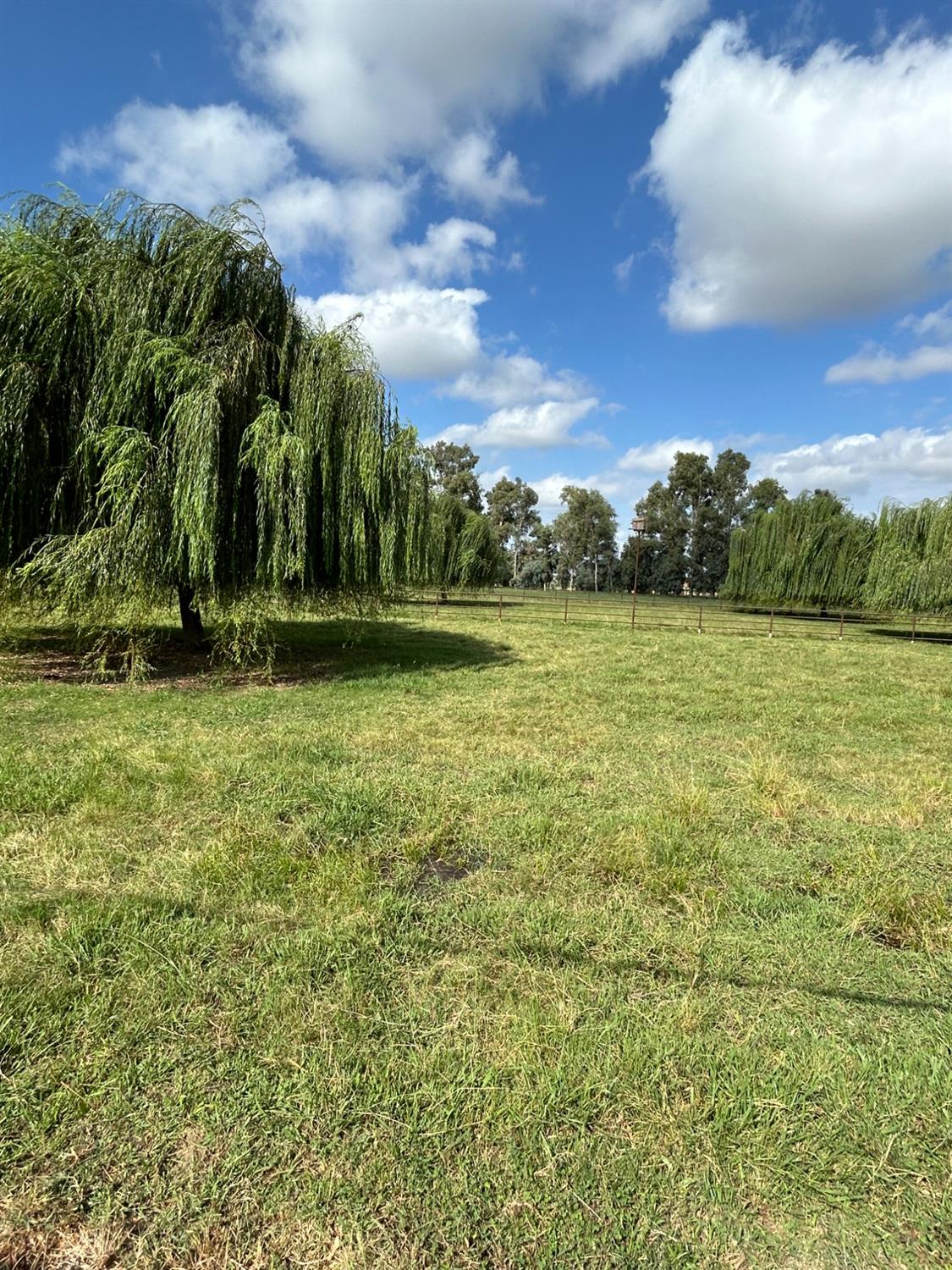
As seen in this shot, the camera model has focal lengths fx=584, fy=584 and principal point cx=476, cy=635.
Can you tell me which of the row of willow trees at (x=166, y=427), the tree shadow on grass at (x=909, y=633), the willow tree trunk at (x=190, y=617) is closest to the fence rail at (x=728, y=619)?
the tree shadow on grass at (x=909, y=633)

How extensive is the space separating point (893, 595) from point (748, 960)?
23048 millimetres

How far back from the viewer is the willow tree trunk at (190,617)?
862cm

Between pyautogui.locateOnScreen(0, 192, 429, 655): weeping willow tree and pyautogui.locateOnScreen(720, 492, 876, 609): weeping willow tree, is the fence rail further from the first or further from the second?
pyautogui.locateOnScreen(0, 192, 429, 655): weeping willow tree

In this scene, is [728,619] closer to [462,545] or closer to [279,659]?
[462,545]

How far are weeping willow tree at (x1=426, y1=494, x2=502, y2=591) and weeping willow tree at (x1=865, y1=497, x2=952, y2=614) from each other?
15.8 m

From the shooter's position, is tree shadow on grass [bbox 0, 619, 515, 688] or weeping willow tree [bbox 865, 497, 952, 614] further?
weeping willow tree [bbox 865, 497, 952, 614]

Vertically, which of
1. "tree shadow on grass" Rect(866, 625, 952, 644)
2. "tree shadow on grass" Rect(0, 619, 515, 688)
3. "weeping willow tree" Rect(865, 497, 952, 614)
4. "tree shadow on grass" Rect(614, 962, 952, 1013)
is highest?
"weeping willow tree" Rect(865, 497, 952, 614)

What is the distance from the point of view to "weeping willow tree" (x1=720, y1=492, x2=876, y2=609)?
27.8 metres

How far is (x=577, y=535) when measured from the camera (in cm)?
6706

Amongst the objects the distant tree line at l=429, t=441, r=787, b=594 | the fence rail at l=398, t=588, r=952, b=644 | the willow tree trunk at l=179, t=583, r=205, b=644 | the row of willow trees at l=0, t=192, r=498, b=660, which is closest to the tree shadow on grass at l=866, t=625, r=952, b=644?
the fence rail at l=398, t=588, r=952, b=644

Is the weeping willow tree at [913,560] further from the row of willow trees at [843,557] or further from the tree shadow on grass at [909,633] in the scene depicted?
the tree shadow on grass at [909,633]

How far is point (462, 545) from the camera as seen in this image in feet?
87.7

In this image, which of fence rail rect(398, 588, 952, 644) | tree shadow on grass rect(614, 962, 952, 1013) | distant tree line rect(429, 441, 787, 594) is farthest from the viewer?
distant tree line rect(429, 441, 787, 594)

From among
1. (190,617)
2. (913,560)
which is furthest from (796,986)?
(913,560)
